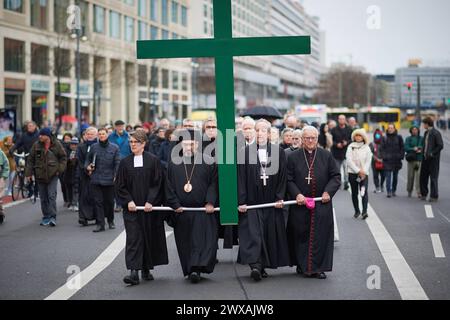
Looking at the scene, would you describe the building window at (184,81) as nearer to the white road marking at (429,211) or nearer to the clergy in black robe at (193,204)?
the white road marking at (429,211)

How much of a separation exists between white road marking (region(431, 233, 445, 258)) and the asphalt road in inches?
2.2

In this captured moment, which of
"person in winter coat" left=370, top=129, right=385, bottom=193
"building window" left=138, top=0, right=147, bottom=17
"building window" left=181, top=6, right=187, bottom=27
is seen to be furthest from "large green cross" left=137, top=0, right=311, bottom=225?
"building window" left=181, top=6, right=187, bottom=27

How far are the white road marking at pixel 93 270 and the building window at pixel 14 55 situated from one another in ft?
108

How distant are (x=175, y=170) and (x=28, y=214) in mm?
8418

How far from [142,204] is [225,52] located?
6.55ft

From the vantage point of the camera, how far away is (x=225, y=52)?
31.8ft

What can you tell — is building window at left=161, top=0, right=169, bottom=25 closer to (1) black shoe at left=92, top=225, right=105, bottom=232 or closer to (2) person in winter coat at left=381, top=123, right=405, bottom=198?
(2) person in winter coat at left=381, top=123, right=405, bottom=198

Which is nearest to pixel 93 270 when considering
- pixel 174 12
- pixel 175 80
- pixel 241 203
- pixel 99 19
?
pixel 241 203

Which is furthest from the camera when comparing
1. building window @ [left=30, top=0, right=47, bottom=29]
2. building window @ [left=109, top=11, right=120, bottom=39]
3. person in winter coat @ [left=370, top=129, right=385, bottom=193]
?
building window @ [left=109, top=11, right=120, bottom=39]

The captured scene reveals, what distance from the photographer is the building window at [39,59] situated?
155ft

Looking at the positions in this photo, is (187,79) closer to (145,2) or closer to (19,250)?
(145,2)

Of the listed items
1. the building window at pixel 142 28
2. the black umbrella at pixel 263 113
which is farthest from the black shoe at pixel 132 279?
the building window at pixel 142 28

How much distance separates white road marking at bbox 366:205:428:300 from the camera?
877 cm
